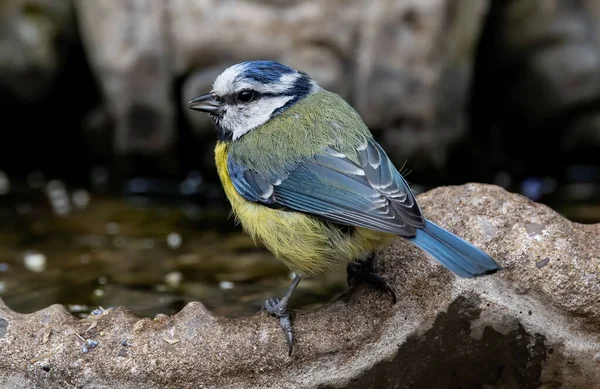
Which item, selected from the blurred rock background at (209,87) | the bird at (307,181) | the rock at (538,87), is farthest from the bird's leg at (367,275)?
the rock at (538,87)

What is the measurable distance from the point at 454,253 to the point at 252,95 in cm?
113

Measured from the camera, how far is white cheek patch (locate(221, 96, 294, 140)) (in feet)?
10.4

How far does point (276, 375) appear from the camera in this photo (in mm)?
2564

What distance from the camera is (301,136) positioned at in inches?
119

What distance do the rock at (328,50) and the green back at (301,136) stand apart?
90.7 inches

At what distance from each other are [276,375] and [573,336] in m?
0.92

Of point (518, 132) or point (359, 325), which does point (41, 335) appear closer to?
point (359, 325)

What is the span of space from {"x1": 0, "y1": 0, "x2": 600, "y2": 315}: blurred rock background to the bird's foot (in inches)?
73.4

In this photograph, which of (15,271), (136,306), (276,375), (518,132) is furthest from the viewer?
(518,132)

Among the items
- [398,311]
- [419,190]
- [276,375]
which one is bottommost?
[419,190]

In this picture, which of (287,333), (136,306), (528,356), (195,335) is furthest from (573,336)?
(136,306)

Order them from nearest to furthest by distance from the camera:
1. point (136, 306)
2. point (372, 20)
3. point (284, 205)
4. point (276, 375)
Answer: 1. point (276, 375)
2. point (284, 205)
3. point (136, 306)
4. point (372, 20)

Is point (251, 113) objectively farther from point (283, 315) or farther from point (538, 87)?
point (538, 87)

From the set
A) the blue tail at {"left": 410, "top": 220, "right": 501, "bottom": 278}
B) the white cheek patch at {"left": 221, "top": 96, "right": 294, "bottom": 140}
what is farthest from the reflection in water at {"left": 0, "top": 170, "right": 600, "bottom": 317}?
the blue tail at {"left": 410, "top": 220, "right": 501, "bottom": 278}
